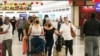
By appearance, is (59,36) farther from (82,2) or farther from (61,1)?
(61,1)

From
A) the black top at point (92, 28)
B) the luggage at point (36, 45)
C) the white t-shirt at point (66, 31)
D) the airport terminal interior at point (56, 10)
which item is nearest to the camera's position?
the black top at point (92, 28)

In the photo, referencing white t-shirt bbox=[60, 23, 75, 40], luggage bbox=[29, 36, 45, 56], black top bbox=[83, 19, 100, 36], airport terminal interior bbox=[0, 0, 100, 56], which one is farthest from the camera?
airport terminal interior bbox=[0, 0, 100, 56]

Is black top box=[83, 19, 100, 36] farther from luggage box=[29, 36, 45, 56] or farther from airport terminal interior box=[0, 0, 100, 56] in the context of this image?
airport terminal interior box=[0, 0, 100, 56]

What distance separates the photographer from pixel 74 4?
2355 cm

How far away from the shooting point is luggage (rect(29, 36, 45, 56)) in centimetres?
916

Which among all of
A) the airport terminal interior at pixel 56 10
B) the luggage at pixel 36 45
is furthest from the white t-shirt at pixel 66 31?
the airport terminal interior at pixel 56 10

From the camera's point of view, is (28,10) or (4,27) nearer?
(4,27)

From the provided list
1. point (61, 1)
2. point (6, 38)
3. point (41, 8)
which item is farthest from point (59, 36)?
point (41, 8)

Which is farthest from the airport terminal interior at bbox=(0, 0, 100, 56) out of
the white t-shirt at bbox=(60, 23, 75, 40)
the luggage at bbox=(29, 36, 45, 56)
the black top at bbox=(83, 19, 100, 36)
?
the black top at bbox=(83, 19, 100, 36)

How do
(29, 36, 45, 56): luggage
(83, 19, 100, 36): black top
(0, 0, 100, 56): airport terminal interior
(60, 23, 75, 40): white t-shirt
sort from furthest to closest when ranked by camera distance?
(0, 0, 100, 56): airport terminal interior, (60, 23, 75, 40): white t-shirt, (29, 36, 45, 56): luggage, (83, 19, 100, 36): black top

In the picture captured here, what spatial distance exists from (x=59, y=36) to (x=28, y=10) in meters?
26.9

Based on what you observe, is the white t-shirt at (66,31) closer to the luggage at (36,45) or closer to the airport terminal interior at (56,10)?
the luggage at (36,45)

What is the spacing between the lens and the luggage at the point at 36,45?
9157 mm

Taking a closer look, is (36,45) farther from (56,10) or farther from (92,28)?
(56,10)
